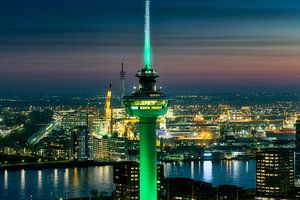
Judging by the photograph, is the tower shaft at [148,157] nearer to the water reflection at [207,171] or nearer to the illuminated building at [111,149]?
the water reflection at [207,171]

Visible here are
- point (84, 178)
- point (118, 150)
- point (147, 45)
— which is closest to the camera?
point (147, 45)

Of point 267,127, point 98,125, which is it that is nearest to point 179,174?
point 98,125

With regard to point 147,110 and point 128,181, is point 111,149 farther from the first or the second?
point 147,110

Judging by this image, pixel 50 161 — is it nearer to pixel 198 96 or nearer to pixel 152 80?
pixel 152 80

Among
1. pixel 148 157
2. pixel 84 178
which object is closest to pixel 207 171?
pixel 84 178

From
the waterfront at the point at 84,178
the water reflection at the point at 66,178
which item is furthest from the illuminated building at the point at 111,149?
the water reflection at the point at 66,178

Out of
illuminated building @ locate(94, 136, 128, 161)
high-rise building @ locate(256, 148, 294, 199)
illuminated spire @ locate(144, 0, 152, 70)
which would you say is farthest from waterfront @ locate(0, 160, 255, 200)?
illuminated spire @ locate(144, 0, 152, 70)
